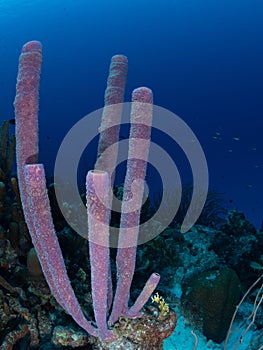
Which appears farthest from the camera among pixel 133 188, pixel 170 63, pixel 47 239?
pixel 170 63

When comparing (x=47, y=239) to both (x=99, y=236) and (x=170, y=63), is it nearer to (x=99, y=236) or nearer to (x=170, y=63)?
(x=99, y=236)

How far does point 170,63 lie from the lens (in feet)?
97.7

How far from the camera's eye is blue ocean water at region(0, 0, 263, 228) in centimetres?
2633

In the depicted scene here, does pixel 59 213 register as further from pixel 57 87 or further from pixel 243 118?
pixel 57 87

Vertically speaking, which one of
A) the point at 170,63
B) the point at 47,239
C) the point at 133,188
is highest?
the point at 170,63

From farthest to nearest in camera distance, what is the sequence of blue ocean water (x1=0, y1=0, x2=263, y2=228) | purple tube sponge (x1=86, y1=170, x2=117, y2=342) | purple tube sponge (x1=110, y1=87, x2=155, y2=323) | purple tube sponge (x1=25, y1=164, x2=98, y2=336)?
blue ocean water (x1=0, y1=0, x2=263, y2=228), purple tube sponge (x1=110, y1=87, x2=155, y2=323), purple tube sponge (x1=25, y1=164, x2=98, y2=336), purple tube sponge (x1=86, y1=170, x2=117, y2=342)

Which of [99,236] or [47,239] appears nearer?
[99,236]

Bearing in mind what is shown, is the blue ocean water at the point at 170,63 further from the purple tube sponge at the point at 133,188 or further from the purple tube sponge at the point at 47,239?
the purple tube sponge at the point at 47,239

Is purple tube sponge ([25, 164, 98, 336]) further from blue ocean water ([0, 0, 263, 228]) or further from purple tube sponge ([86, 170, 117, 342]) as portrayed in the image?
blue ocean water ([0, 0, 263, 228])

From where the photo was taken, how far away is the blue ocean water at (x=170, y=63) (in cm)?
2633

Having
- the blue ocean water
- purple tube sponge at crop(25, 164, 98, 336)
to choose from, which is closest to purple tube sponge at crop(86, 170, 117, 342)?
purple tube sponge at crop(25, 164, 98, 336)

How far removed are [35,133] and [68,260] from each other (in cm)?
143

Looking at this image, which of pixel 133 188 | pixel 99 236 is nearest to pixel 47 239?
A: pixel 99 236

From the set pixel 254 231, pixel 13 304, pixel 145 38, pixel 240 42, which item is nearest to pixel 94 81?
pixel 145 38
